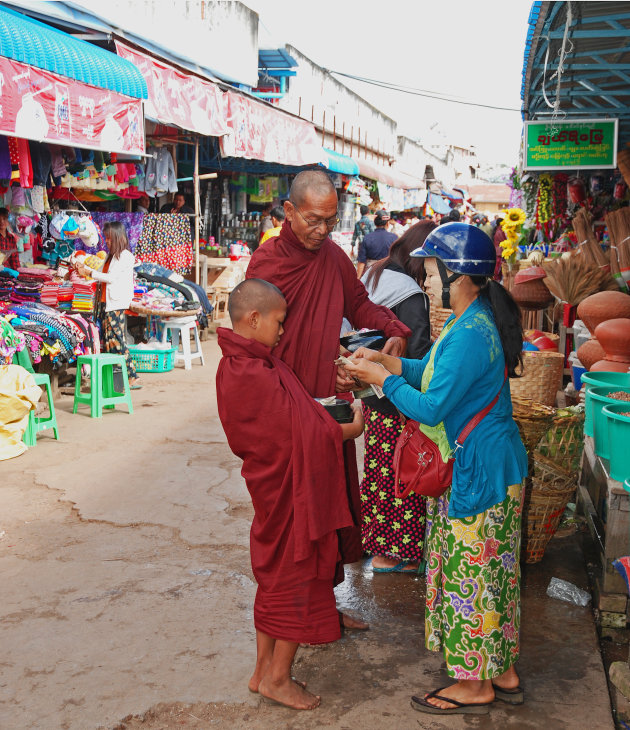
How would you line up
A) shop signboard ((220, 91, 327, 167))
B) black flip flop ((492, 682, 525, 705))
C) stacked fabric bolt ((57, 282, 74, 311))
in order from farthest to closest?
1. shop signboard ((220, 91, 327, 167))
2. stacked fabric bolt ((57, 282, 74, 311))
3. black flip flop ((492, 682, 525, 705))

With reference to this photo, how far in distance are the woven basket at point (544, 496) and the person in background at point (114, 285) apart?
17.5 feet

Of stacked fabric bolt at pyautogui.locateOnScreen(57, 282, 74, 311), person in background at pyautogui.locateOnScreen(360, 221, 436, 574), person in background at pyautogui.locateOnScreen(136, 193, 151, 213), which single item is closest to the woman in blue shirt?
person in background at pyautogui.locateOnScreen(360, 221, 436, 574)

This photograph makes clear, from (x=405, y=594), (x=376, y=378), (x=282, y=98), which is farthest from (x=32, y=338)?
(x=282, y=98)

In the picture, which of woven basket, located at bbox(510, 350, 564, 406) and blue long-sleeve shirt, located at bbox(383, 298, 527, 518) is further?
woven basket, located at bbox(510, 350, 564, 406)

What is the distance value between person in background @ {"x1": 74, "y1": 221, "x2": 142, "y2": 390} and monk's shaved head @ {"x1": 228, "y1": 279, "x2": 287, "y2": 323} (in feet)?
18.3

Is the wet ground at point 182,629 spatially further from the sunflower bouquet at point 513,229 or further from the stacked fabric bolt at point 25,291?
the sunflower bouquet at point 513,229

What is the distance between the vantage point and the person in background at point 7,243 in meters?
7.17

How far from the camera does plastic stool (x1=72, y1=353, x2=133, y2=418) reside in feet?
22.5

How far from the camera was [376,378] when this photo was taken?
108 inches

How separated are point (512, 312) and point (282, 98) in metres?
17.1

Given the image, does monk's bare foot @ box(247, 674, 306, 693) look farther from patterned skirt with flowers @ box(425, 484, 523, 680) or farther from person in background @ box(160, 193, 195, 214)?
person in background @ box(160, 193, 195, 214)

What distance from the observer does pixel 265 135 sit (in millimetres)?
10914

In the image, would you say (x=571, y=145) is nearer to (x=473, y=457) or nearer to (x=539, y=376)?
(x=539, y=376)

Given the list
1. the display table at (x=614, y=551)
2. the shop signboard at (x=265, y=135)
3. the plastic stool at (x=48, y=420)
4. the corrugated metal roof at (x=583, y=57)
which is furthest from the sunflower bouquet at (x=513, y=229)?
the display table at (x=614, y=551)
